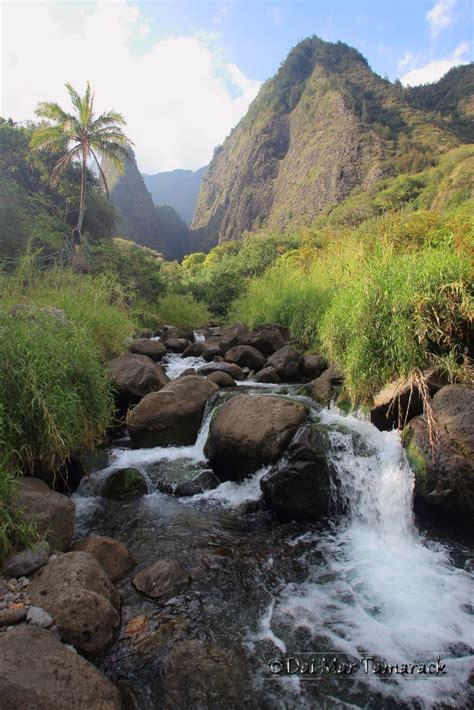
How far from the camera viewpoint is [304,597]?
3330mm

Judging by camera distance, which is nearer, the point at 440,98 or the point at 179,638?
the point at 179,638

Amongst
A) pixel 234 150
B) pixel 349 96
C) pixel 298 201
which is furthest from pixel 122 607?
pixel 234 150

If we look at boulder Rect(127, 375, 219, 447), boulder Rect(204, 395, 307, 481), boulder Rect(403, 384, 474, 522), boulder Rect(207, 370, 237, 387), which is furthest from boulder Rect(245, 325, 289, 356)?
boulder Rect(403, 384, 474, 522)

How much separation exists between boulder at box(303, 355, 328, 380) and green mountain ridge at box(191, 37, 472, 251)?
39.2 metres

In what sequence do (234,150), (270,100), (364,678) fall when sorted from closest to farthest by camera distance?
(364,678), (270,100), (234,150)

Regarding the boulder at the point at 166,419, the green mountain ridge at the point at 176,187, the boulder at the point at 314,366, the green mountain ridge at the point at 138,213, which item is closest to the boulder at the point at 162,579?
the boulder at the point at 166,419

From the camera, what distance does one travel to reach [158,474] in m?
5.38

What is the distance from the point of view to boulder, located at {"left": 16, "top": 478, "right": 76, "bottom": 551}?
345 centimetres

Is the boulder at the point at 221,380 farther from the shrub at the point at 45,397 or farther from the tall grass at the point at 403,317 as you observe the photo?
the shrub at the point at 45,397

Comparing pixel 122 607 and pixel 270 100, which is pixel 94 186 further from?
pixel 270 100

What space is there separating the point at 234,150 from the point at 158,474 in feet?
320

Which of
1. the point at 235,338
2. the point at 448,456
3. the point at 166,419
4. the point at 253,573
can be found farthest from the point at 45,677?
the point at 235,338

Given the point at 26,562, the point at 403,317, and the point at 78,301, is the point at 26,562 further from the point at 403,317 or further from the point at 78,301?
the point at 78,301

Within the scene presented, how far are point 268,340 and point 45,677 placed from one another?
7966 millimetres
